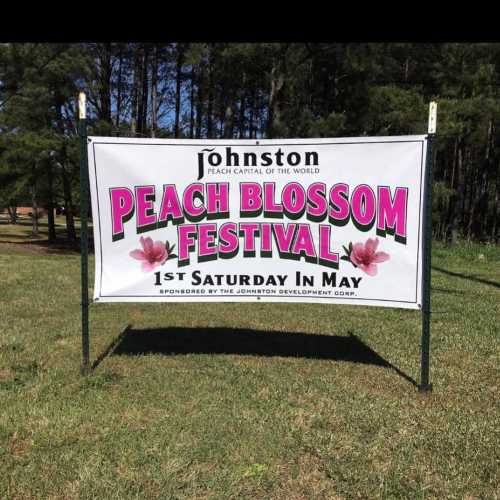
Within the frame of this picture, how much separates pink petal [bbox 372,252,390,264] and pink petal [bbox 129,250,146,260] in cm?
207

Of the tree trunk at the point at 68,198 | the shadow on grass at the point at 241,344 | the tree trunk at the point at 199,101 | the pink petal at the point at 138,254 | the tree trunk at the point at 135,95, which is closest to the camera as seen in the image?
the pink petal at the point at 138,254

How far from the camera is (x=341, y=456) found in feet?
10.9

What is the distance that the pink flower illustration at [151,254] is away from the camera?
459cm

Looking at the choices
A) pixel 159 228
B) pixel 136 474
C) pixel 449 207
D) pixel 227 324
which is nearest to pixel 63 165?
pixel 227 324

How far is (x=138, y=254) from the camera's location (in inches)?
181

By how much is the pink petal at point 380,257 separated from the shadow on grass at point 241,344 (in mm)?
1262

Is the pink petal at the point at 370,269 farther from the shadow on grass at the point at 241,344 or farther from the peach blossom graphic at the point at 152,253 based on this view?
the peach blossom graphic at the point at 152,253

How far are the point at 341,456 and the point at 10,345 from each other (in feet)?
13.1

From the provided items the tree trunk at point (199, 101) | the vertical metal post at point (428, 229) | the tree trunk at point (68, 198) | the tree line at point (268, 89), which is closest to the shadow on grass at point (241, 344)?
the vertical metal post at point (428, 229)

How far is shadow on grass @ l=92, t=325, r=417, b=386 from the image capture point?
5492 mm

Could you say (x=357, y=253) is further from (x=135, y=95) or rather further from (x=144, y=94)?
(x=135, y=95)

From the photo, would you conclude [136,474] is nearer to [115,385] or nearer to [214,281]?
[115,385]

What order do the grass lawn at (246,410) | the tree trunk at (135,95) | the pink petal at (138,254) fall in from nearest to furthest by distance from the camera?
the grass lawn at (246,410)
the pink petal at (138,254)
the tree trunk at (135,95)

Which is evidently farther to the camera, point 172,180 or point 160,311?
point 160,311
